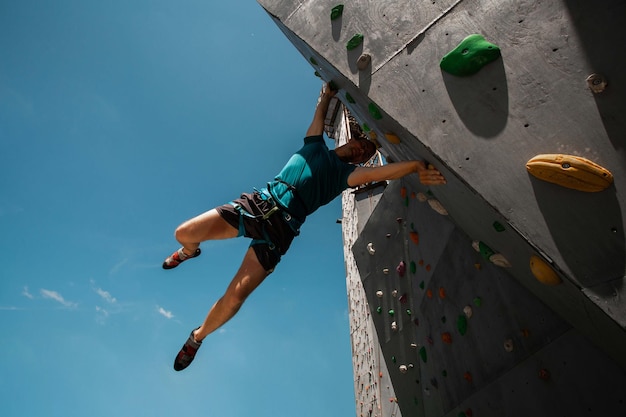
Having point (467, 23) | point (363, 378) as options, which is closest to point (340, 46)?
point (467, 23)

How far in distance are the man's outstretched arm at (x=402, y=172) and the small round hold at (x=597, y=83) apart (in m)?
0.70

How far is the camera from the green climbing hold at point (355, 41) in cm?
193

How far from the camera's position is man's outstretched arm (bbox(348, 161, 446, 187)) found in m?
1.84

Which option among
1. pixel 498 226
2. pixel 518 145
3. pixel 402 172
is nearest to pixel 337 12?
pixel 402 172

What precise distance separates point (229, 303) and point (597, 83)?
2256mm

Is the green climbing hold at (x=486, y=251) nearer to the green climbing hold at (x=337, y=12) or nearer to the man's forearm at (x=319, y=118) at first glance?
the man's forearm at (x=319, y=118)

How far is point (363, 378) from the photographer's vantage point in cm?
465

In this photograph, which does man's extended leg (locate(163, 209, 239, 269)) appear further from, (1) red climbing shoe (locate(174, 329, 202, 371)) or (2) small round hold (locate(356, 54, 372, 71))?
(2) small round hold (locate(356, 54, 372, 71))

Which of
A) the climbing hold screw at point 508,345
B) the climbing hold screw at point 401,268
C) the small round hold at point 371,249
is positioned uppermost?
the small round hold at point 371,249

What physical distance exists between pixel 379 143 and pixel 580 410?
6.92 feet

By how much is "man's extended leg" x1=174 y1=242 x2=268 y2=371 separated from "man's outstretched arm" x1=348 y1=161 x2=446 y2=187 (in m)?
0.97

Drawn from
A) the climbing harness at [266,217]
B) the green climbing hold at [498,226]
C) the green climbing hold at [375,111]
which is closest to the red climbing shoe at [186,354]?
the climbing harness at [266,217]

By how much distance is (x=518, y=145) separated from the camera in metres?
1.35

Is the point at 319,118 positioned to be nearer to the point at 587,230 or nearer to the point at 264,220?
the point at 264,220
